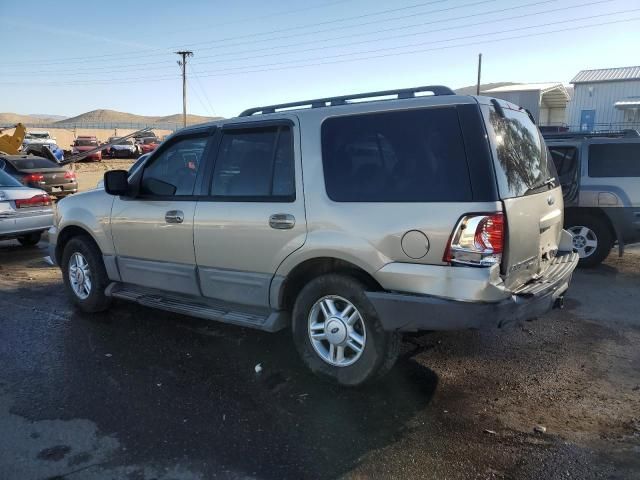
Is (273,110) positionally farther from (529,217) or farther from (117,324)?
(117,324)

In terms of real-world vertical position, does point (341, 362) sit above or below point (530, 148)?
below

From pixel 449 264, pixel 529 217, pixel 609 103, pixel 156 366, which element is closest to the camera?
pixel 449 264

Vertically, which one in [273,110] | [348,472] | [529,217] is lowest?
[348,472]

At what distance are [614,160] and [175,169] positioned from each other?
6.04 metres

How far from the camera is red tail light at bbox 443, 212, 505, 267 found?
3271 millimetres

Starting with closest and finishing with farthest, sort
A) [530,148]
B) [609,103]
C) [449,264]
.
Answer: [449,264], [530,148], [609,103]

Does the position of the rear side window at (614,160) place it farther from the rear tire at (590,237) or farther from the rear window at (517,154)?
the rear window at (517,154)

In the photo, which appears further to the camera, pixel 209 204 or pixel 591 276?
pixel 591 276

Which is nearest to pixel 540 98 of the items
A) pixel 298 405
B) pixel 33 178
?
pixel 33 178

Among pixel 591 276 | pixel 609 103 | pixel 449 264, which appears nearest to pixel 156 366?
pixel 449 264

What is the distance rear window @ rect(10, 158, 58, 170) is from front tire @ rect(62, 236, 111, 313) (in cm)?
→ 1005

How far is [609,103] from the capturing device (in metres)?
34.4

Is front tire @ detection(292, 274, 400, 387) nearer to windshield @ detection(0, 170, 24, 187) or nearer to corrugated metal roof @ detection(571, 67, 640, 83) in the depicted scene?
windshield @ detection(0, 170, 24, 187)

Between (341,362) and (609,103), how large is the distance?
121 ft
